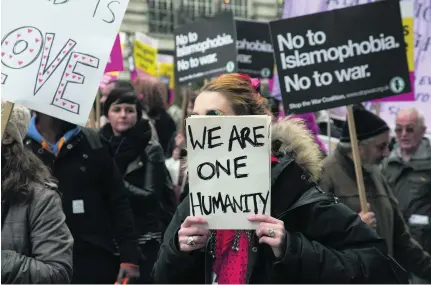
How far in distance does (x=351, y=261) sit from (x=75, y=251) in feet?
7.60

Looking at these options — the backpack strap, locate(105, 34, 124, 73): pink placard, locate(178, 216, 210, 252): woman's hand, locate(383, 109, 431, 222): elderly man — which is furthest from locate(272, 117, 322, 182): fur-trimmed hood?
locate(383, 109, 431, 222): elderly man

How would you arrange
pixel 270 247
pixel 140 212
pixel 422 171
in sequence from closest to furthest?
pixel 270 247, pixel 140 212, pixel 422 171

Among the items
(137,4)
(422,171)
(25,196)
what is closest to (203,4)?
(137,4)

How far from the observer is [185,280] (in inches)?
113

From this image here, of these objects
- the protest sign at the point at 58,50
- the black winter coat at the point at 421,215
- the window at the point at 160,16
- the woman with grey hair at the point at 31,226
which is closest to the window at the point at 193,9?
the window at the point at 160,16

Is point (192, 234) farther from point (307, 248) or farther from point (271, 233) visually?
point (307, 248)

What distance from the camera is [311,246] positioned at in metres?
2.68

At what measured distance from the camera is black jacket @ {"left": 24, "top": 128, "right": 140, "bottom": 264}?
185 inches

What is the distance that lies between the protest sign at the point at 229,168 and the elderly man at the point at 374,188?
2.30 metres

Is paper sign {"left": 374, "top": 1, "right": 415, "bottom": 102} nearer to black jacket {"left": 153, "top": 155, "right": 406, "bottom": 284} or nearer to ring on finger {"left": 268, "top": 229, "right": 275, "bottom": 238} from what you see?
black jacket {"left": 153, "top": 155, "right": 406, "bottom": 284}

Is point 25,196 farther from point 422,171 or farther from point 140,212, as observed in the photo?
point 422,171

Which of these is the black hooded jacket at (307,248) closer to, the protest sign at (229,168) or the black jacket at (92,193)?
the protest sign at (229,168)

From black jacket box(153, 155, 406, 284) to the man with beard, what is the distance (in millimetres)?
1963

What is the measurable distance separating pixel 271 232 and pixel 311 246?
0.60ft
